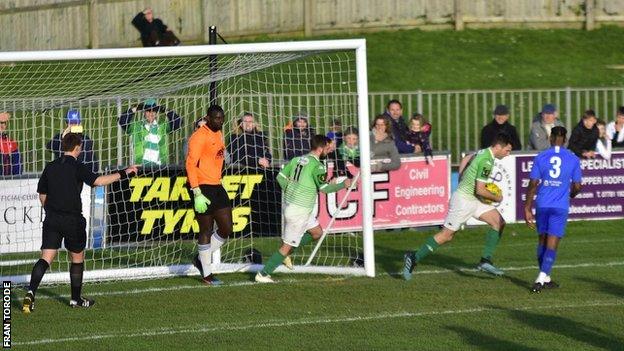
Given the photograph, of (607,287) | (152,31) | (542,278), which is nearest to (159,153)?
(542,278)

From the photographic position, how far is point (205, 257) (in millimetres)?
16406

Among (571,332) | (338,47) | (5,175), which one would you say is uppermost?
(338,47)

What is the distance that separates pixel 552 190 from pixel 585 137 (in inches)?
283

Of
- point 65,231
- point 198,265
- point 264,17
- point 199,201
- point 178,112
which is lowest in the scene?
point 198,265

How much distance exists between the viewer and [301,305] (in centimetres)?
1473

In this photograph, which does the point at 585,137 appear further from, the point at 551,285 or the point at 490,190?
the point at 551,285

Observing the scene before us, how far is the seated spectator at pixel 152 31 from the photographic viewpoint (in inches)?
1292

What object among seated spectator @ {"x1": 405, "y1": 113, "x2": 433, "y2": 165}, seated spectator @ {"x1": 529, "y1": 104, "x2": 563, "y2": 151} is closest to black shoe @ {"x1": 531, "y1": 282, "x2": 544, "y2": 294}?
seated spectator @ {"x1": 405, "y1": 113, "x2": 433, "y2": 165}

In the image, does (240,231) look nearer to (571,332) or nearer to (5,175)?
(5,175)

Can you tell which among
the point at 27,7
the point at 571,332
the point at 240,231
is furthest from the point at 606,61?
the point at 571,332

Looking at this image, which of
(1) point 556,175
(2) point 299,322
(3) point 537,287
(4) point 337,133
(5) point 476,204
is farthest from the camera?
(4) point 337,133

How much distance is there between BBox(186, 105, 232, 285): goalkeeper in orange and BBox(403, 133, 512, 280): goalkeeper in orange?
88.1 inches

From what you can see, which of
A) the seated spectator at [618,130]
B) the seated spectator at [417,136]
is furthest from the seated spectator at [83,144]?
the seated spectator at [618,130]

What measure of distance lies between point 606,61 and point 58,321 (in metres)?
24.4
